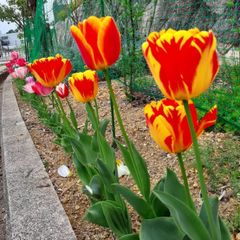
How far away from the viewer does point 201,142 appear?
2.63m

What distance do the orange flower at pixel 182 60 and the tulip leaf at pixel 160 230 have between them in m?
0.41

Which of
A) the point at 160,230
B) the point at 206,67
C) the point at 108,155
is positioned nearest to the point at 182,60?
the point at 206,67

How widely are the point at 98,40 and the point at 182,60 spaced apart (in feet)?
1.21

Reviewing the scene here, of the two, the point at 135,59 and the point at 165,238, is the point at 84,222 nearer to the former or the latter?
the point at 165,238

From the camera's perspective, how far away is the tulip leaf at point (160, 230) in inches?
40.3

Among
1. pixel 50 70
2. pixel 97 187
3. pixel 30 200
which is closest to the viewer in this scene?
pixel 97 187

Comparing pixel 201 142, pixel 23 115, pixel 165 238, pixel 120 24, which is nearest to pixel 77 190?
pixel 201 142

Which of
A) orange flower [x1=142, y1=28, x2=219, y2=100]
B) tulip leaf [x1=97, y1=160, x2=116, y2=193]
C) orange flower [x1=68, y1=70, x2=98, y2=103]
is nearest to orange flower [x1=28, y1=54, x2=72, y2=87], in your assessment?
orange flower [x1=68, y1=70, x2=98, y2=103]

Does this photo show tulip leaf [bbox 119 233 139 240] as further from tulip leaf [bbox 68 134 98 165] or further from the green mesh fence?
the green mesh fence

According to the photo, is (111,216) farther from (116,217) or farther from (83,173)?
(83,173)

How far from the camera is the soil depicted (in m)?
1.86

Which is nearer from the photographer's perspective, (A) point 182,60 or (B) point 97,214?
(A) point 182,60

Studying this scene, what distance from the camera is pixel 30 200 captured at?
2.24 metres

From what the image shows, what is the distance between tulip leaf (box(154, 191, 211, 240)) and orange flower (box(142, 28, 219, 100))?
0.25 meters
